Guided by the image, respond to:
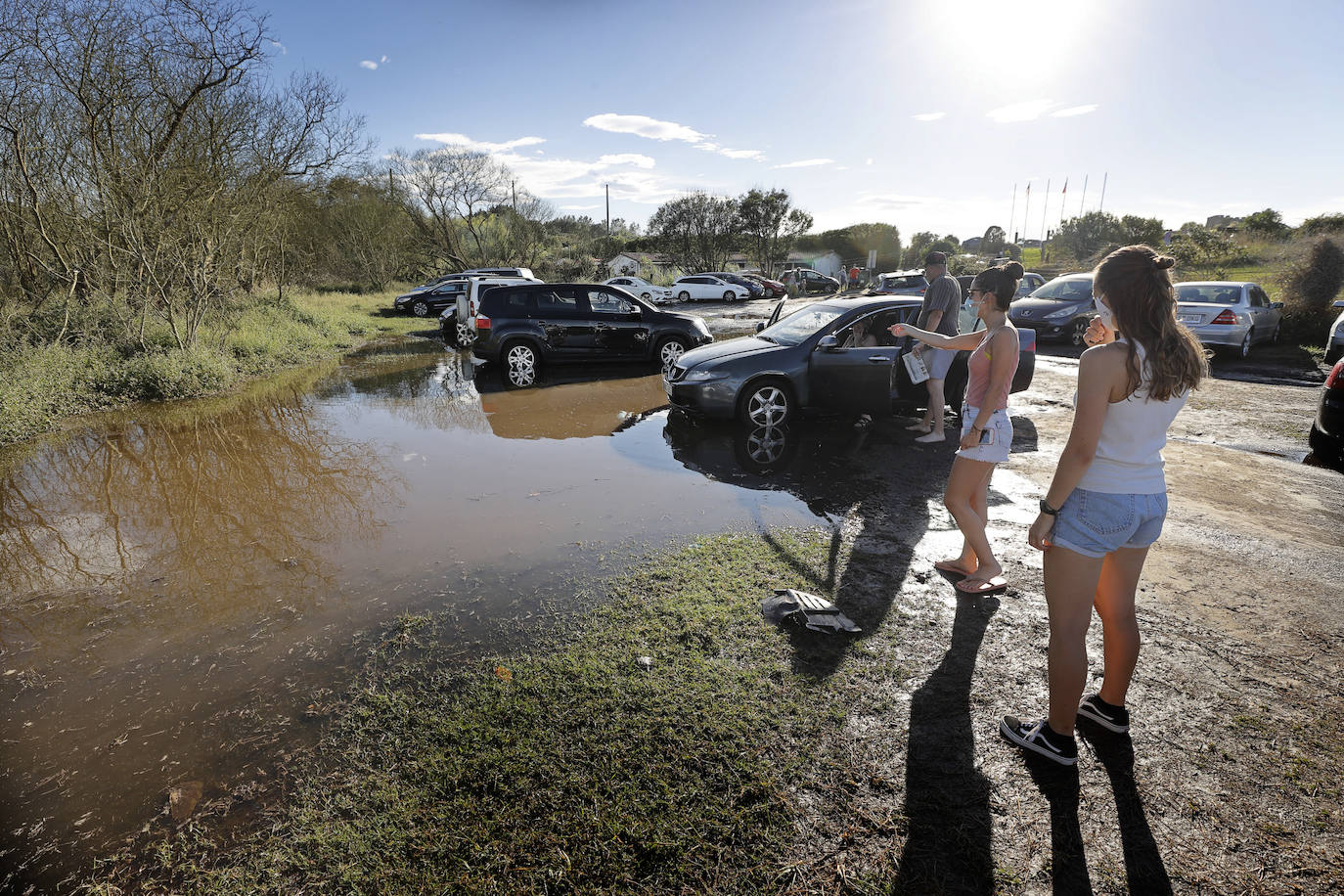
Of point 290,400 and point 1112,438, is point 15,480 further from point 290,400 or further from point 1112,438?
point 1112,438

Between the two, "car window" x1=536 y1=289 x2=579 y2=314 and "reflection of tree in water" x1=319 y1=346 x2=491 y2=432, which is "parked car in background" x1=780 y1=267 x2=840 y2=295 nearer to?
"reflection of tree in water" x1=319 y1=346 x2=491 y2=432

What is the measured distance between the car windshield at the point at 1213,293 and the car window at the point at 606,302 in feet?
36.8

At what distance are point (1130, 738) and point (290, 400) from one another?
36.4 ft

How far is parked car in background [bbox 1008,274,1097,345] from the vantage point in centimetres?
1468

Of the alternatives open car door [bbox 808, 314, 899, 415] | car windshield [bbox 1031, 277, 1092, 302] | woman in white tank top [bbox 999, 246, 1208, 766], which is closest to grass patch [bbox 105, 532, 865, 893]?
woman in white tank top [bbox 999, 246, 1208, 766]

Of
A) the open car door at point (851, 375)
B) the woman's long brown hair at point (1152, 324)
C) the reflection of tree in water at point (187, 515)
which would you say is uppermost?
the woman's long brown hair at point (1152, 324)

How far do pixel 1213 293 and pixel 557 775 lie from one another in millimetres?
16526

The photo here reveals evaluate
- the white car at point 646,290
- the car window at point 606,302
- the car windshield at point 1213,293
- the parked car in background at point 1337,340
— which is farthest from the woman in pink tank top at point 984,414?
the white car at point 646,290

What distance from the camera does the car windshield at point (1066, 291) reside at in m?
15.0

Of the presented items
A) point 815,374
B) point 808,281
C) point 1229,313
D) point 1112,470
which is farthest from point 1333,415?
point 808,281

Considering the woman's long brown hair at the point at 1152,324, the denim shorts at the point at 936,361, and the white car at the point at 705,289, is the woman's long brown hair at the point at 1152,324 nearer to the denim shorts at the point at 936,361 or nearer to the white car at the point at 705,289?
the denim shorts at the point at 936,361

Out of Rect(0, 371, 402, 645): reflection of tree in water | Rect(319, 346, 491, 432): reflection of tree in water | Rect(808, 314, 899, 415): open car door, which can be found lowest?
Rect(0, 371, 402, 645): reflection of tree in water

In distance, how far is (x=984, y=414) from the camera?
3678mm

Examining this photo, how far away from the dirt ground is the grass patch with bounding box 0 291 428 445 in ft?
32.5
